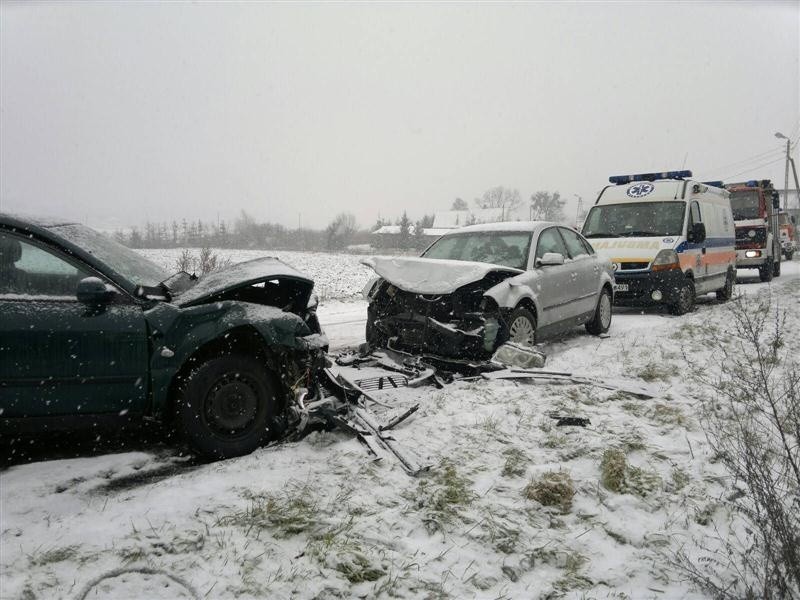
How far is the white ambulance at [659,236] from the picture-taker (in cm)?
988

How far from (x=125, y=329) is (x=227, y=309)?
0.65 m

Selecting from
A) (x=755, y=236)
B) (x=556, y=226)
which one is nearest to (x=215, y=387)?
(x=556, y=226)

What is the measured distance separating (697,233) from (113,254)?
9.92 m

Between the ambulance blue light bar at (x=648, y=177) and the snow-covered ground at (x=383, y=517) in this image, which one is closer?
the snow-covered ground at (x=383, y=517)

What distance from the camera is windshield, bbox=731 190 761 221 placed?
1673 cm

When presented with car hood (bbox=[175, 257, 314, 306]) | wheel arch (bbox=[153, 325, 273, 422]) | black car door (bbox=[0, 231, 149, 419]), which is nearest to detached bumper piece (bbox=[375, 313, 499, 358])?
car hood (bbox=[175, 257, 314, 306])

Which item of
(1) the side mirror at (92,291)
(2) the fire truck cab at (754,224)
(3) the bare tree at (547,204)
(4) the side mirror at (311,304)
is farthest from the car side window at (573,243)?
(3) the bare tree at (547,204)

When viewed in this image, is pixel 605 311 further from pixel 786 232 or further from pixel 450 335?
pixel 786 232

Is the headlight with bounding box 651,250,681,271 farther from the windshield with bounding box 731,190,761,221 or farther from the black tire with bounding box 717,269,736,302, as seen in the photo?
the windshield with bounding box 731,190,761,221

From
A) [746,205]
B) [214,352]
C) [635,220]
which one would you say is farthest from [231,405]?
[746,205]

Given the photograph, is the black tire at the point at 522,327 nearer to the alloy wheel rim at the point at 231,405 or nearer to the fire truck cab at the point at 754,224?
the alloy wheel rim at the point at 231,405

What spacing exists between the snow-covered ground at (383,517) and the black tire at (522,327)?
1964 millimetres

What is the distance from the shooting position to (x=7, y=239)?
3.45m

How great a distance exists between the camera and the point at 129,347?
353 cm
